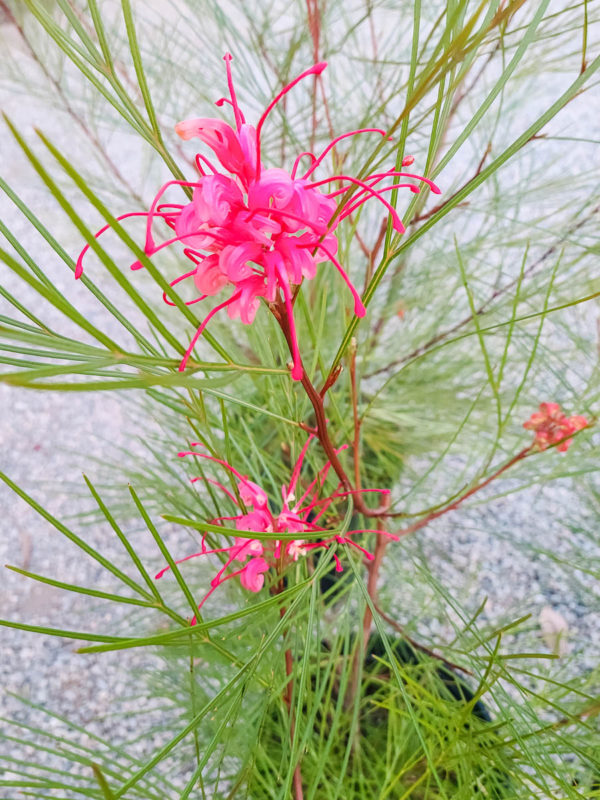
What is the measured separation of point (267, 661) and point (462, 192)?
177 mm

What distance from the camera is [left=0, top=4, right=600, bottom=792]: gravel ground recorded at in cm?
59

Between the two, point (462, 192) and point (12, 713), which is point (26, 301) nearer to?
point (12, 713)

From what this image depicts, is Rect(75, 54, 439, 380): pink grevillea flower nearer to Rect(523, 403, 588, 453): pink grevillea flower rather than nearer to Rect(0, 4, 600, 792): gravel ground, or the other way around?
Rect(523, 403, 588, 453): pink grevillea flower

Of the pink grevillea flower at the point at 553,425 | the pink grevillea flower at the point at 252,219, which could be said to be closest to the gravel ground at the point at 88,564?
Result: the pink grevillea flower at the point at 553,425

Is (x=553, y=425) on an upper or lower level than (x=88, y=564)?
upper

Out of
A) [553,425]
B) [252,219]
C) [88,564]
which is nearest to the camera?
[252,219]

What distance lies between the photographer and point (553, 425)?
0.32 metres

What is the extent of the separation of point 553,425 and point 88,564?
55 cm

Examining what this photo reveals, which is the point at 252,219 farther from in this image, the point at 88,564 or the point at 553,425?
the point at 88,564

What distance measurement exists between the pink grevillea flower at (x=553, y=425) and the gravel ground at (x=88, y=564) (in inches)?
8.5

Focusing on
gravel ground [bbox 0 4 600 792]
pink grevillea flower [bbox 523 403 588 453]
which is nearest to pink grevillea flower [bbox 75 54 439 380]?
pink grevillea flower [bbox 523 403 588 453]

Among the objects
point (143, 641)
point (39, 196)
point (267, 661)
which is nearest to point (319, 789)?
point (267, 661)

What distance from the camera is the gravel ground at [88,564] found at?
0.59 m

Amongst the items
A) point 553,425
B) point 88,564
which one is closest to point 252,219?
point 553,425
